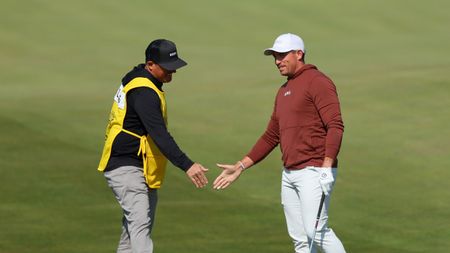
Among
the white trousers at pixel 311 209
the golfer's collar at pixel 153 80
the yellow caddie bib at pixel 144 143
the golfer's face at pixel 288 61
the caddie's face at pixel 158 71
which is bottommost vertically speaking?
the white trousers at pixel 311 209

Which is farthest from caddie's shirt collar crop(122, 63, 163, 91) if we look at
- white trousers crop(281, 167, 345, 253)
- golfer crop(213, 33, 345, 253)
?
white trousers crop(281, 167, 345, 253)

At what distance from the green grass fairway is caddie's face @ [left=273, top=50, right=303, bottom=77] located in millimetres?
3856

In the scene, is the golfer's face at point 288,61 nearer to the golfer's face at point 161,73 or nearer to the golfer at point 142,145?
the golfer at point 142,145

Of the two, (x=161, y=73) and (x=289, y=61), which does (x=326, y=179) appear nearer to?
(x=289, y=61)

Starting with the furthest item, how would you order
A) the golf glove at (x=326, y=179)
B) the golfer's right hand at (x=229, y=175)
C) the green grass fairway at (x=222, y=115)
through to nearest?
the green grass fairway at (x=222, y=115) < the golfer's right hand at (x=229, y=175) < the golf glove at (x=326, y=179)

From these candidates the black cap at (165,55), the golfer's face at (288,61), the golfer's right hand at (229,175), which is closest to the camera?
the black cap at (165,55)

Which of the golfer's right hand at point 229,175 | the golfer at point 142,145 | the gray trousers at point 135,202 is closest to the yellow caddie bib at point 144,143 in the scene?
the golfer at point 142,145

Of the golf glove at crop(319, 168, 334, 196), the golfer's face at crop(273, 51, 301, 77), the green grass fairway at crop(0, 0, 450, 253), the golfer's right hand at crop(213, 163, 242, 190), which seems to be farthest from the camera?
the green grass fairway at crop(0, 0, 450, 253)

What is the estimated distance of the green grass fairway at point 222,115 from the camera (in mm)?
17266

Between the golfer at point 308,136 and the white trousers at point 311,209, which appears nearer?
the golfer at point 308,136

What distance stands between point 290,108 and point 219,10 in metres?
29.7

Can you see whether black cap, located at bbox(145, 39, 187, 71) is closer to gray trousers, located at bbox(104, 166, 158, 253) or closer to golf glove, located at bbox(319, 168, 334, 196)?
gray trousers, located at bbox(104, 166, 158, 253)

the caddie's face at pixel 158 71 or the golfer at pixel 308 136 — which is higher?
the caddie's face at pixel 158 71

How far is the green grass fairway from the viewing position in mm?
17266
